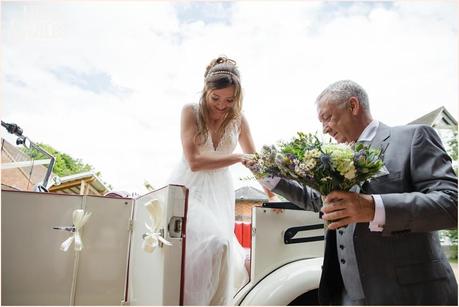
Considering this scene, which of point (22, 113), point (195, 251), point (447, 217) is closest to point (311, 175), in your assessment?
point (447, 217)

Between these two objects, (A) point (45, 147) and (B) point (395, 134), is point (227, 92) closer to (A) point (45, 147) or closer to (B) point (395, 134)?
(B) point (395, 134)

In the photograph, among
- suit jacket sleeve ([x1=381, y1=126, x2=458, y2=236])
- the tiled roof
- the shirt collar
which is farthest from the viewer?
the tiled roof

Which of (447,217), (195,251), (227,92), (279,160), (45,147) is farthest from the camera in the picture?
(45,147)

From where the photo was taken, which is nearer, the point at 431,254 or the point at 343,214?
the point at 343,214

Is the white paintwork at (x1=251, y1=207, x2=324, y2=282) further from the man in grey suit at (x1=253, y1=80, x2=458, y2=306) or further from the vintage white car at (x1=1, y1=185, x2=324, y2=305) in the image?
the man in grey suit at (x1=253, y1=80, x2=458, y2=306)

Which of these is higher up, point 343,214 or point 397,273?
point 343,214

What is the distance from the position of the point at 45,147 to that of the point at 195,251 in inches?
51.6

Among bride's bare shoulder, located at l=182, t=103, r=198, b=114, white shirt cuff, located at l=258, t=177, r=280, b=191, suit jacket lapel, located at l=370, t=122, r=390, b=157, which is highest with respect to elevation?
bride's bare shoulder, located at l=182, t=103, r=198, b=114

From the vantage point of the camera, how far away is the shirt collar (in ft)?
4.55

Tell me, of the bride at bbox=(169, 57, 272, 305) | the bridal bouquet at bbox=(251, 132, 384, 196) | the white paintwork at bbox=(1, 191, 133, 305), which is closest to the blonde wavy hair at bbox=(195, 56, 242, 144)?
the bride at bbox=(169, 57, 272, 305)

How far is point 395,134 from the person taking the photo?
51.5 inches

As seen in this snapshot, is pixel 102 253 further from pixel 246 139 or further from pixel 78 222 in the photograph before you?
pixel 246 139

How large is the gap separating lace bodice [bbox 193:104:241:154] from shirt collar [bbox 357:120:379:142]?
684 millimetres

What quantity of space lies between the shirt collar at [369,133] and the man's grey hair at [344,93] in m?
0.10
